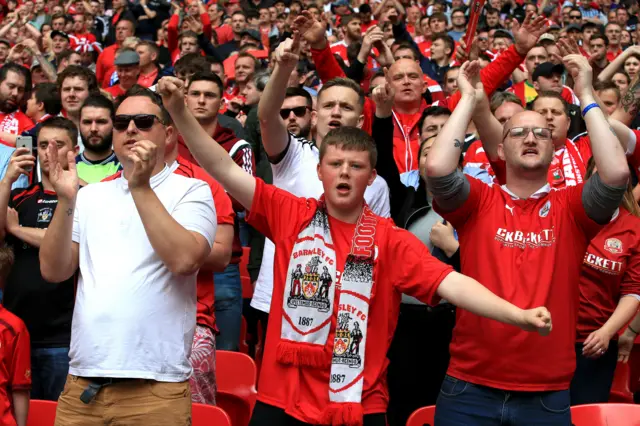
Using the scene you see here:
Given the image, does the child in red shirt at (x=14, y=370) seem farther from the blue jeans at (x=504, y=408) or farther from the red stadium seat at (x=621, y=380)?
the red stadium seat at (x=621, y=380)

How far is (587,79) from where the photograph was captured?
436 centimetres

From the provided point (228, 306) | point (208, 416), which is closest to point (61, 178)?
point (208, 416)

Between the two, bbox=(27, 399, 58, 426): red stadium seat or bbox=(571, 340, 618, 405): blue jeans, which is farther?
bbox=(571, 340, 618, 405): blue jeans

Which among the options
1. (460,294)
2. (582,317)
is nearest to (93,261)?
(460,294)

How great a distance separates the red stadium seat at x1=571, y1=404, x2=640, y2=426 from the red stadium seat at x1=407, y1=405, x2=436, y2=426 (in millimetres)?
631

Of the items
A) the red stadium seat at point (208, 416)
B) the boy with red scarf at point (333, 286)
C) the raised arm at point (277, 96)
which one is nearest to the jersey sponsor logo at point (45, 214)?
the raised arm at point (277, 96)

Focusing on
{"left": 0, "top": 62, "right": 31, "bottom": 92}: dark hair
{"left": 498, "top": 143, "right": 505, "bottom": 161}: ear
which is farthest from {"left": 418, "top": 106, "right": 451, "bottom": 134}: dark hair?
{"left": 0, "top": 62, "right": 31, "bottom": 92}: dark hair

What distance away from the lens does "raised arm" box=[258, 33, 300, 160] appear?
4316mm

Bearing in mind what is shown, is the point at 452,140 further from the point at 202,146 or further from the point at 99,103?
the point at 99,103

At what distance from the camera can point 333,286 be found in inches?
148

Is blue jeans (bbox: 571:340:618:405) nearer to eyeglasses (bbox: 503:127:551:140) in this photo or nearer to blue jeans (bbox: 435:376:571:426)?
blue jeans (bbox: 435:376:571:426)

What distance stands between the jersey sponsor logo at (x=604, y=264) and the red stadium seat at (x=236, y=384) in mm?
1882

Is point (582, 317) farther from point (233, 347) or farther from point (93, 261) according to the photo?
point (93, 261)

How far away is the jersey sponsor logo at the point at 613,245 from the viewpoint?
5.06 meters
